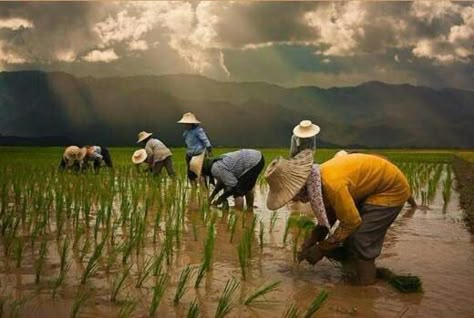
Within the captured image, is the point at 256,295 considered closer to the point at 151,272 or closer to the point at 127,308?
the point at 127,308

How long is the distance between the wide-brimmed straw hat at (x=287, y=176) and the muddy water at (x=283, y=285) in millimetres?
496

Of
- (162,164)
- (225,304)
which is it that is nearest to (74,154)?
(162,164)

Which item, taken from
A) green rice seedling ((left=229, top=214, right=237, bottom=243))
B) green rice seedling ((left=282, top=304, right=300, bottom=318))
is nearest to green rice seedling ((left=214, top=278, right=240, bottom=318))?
green rice seedling ((left=282, top=304, right=300, bottom=318))

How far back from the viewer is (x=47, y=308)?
2867 mm

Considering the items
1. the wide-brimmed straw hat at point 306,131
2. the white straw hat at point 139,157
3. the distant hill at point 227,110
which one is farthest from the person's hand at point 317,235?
the distant hill at point 227,110

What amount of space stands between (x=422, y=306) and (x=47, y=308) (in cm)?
182

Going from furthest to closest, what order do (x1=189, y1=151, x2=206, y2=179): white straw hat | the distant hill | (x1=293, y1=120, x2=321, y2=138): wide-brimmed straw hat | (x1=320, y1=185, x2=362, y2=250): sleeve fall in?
the distant hill → (x1=293, y1=120, x2=321, y2=138): wide-brimmed straw hat → (x1=189, y1=151, x2=206, y2=179): white straw hat → (x1=320, y1=185, x2=362, y2=250): sleeve

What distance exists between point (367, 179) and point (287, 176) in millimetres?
448

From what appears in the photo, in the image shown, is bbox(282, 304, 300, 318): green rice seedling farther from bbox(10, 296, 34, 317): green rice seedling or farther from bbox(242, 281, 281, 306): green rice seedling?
bbox(10, 296, 34, 317): green rice seedling

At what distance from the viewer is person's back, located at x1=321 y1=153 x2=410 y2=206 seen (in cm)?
Result: 331

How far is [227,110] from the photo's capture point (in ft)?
→ 271

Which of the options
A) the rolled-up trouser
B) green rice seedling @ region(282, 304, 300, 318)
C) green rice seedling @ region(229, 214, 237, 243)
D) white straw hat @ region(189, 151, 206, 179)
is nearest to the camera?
green rice seedling @ region(282, 304, 300, 318)

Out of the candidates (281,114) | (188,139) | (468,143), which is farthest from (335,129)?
(188,139)

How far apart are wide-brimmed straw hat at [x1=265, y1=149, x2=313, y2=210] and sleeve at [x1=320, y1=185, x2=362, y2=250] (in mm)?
169
